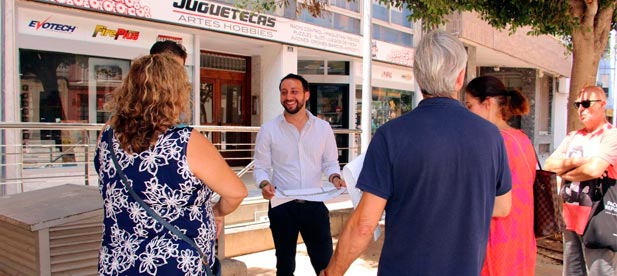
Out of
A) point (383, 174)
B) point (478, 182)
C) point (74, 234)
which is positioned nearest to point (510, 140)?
point (478, 182)

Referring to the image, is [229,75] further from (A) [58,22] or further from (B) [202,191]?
(B) [202,191]

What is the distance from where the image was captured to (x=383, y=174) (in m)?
1.96

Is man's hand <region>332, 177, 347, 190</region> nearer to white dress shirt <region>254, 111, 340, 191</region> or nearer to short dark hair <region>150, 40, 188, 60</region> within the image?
white dress shirt <region>254, 111, 340, 191</region>

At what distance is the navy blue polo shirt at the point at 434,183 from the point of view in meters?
1.94

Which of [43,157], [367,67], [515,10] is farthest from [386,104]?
[367,67]

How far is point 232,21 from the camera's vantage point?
10.9 metres

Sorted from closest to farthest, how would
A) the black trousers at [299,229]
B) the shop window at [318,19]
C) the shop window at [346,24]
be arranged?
the black trousers at [299,229], the shop window at [318,19], the shop window at [346,24]

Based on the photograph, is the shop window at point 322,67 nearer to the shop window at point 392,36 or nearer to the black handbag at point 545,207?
the shop window at point 392,36

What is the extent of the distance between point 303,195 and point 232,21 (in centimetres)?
774

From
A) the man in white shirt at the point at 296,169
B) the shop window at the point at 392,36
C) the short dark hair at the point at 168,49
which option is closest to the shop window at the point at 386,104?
the shop window at the point at 392,36

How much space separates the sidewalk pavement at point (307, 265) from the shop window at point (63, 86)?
4.56 m

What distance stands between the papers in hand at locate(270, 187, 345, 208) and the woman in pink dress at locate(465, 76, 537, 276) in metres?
1.39

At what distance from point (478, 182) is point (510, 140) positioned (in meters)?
0.80

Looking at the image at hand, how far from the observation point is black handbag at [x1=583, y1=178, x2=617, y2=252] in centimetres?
370
